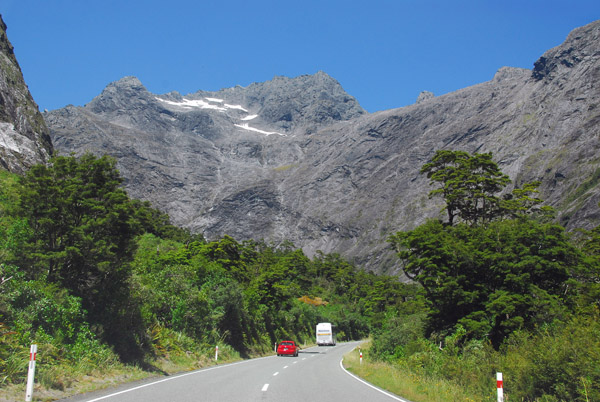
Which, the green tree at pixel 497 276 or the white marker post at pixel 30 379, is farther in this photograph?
the green tree at pixel 497 276

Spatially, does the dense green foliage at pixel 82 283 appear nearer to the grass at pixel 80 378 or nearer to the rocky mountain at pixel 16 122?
the grass at pixel 80 378

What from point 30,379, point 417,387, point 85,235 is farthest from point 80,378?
point 417,387

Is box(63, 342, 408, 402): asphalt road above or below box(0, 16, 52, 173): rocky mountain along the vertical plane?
below

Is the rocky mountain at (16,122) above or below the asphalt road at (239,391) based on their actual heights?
above

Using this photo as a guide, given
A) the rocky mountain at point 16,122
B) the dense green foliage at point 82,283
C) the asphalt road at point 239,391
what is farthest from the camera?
the rocky mountain at point 16,122

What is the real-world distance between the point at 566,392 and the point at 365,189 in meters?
167

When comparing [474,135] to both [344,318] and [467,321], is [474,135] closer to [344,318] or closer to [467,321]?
[344,318]

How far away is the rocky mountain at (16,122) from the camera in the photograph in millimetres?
30766

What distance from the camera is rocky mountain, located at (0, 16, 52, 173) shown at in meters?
30.8

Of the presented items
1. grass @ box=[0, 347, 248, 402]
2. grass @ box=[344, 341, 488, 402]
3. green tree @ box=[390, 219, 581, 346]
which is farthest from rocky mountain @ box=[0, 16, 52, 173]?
green tree @ box=[390, 219, 581, 346]

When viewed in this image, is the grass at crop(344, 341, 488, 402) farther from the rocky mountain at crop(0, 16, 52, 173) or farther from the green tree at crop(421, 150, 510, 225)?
the rocky mountain at crop(0, 16, 52, 173)

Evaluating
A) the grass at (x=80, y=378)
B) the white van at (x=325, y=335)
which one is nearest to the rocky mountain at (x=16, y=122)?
the grass at (x=80, y=378)

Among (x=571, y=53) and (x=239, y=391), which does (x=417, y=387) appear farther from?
(x=571, y=53)

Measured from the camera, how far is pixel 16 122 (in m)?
37.6
